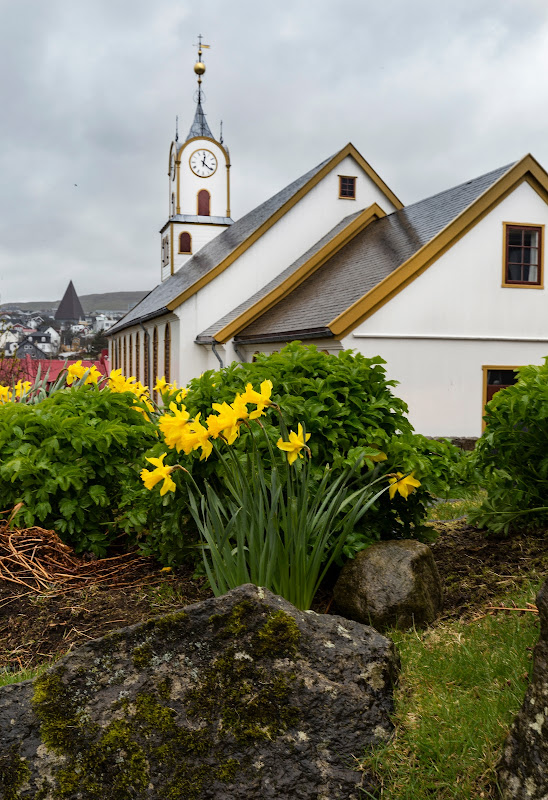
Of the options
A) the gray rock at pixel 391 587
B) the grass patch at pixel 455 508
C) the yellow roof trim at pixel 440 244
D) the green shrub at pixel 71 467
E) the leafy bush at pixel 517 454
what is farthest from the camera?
the yellow roof trim at pixel 440 244

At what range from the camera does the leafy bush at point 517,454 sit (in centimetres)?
A: 487

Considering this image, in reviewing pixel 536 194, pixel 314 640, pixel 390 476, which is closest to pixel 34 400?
pixel 390 476

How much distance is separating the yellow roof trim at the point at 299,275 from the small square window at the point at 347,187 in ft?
6.96

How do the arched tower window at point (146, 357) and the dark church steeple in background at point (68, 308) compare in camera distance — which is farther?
the dark church steeple in background at point (68, 308)

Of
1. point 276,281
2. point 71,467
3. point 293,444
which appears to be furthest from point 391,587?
point 276,281

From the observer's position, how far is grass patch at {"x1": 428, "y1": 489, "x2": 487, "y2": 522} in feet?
23.1

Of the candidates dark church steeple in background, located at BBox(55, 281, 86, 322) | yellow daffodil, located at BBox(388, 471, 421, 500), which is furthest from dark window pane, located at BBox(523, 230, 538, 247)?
dark church steeple in background, located at BBox(55, 281, 86, 322)

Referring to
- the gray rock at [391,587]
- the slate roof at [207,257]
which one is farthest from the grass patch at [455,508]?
the slate roof at [207,257]

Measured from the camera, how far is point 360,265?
1784 centimetres

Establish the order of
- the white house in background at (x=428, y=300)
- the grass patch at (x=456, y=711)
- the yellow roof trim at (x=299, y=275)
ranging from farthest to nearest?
1. the yellow roof trim at (x=299, y=275)
2. the white house in background at (x=428, y=300)
3. the grass patch at (x=456, y=711)

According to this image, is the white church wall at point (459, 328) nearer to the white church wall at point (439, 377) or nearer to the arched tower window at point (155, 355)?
the white church wall at point (439, 377)

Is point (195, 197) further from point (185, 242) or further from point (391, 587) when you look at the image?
point (391, 587)

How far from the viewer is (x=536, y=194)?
51.6 ft

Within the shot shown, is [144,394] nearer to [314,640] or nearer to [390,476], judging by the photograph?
[390,476]
